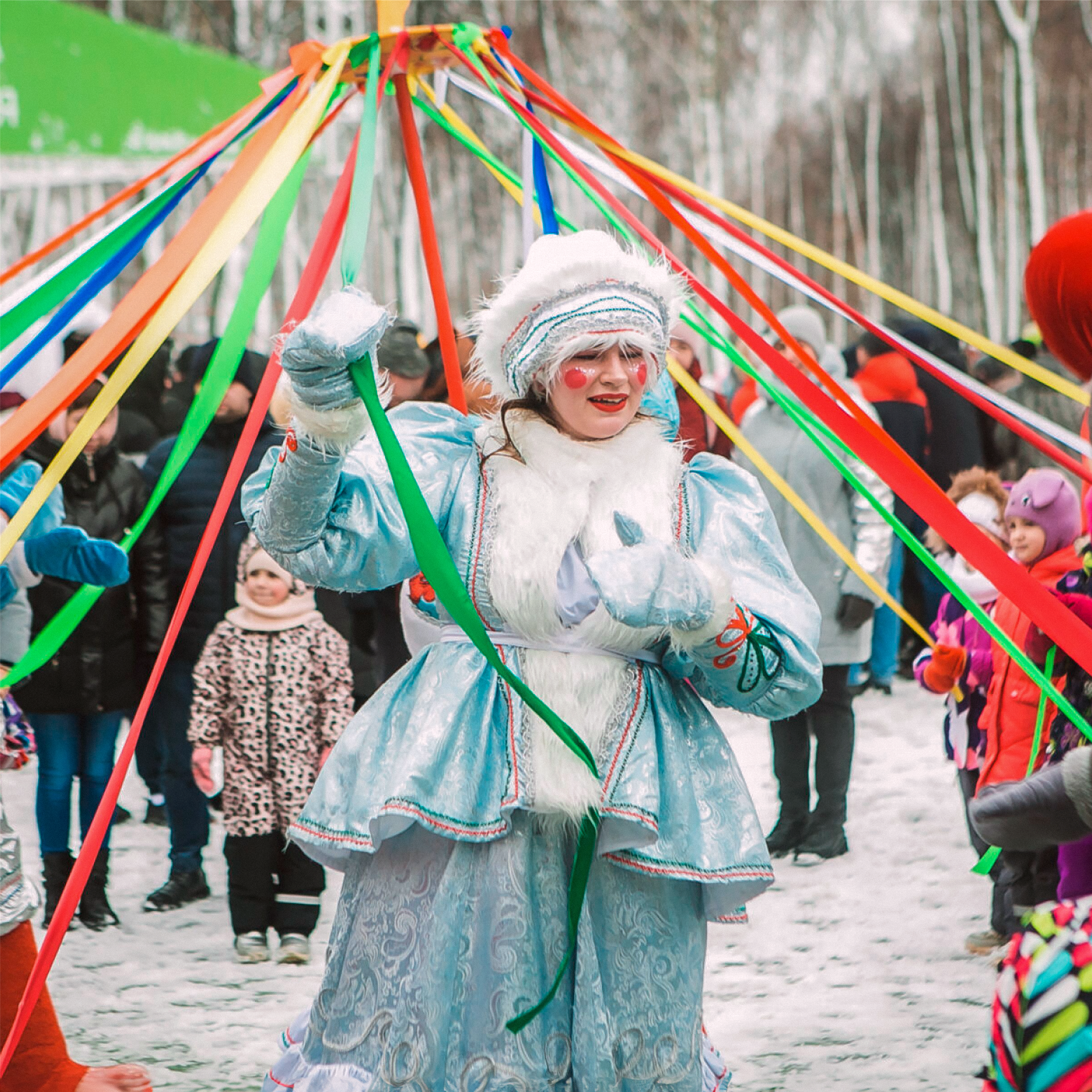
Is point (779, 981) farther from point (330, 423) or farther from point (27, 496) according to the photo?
point (330, 423)

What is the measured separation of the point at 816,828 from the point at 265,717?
6.62 ft

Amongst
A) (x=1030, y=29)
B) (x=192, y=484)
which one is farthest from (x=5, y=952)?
(x=1030, y=29)

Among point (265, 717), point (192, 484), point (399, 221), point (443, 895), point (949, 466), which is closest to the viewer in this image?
point (443, 895)

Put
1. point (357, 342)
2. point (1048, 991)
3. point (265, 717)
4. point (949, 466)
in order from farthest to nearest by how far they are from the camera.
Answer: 1. point (949, 466)
2. point (265, 717)
3. point (357, 342)
4. point (1048, 991)

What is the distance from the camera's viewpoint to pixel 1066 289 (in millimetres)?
2197

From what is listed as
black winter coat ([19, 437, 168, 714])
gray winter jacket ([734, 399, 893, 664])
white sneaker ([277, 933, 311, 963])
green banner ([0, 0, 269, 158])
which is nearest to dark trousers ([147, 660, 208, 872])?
black winter coat ([19, 437, 168, 714])

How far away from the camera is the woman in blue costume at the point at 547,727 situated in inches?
84.7

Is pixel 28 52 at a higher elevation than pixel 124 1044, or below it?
higher

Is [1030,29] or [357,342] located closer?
[357,342]

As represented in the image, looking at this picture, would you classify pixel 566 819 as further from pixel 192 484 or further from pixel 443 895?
pixel 192 484

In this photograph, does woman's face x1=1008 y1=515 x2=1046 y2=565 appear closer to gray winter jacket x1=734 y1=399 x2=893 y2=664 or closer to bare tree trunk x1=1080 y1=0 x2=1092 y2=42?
gray winter jacket x1=734 y1=399 x2=893 y2=664

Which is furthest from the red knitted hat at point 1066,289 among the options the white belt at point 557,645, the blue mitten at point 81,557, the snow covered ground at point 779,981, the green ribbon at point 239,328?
the blue mitten at point 81,557

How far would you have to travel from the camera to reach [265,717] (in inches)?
155

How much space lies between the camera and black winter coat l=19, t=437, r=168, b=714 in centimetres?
426
